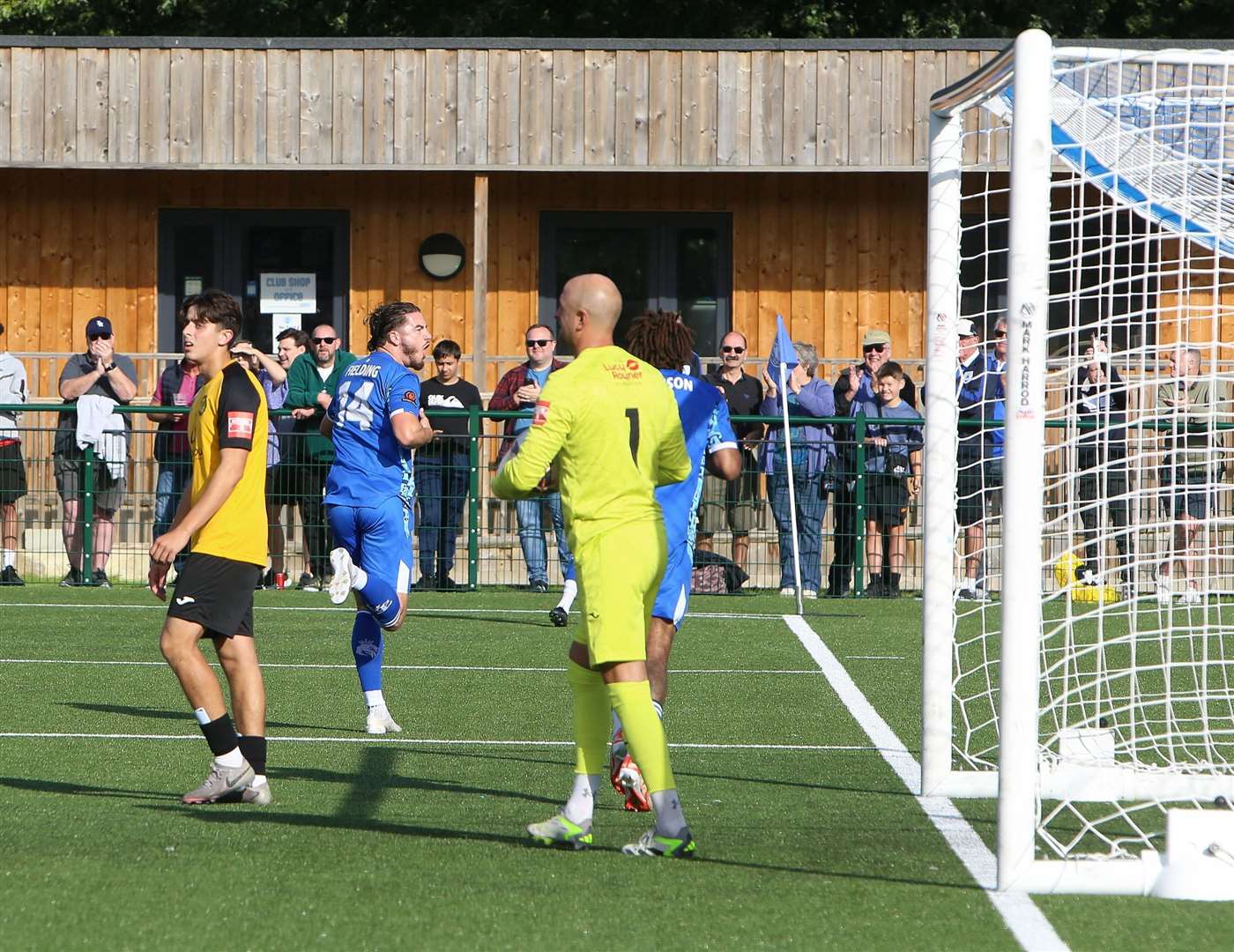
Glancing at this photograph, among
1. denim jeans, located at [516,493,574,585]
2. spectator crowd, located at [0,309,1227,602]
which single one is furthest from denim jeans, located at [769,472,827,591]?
denim jeans, located at [516,493,574,585]

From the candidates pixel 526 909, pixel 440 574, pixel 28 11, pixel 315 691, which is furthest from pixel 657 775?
pixel 28 11

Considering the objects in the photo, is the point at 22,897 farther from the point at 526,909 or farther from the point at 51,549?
the point at 51,549

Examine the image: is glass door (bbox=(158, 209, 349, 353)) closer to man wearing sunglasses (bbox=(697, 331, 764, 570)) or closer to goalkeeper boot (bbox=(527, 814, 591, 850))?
man wearing sunglasses (bbox=(697, 331, 764, 570))

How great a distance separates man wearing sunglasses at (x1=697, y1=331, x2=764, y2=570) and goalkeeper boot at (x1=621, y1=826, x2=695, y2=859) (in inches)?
386

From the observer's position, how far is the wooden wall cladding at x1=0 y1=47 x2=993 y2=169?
2003 cm

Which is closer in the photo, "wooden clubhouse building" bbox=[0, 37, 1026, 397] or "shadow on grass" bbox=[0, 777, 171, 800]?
"shadow on grass" bbox=[0, 777, 171, 800]

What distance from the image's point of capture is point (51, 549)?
1688cm

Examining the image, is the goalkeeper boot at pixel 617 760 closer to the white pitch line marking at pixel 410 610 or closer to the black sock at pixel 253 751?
the black sock at pixel 253 751

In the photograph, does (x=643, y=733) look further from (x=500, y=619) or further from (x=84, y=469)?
(x=84, y=469)

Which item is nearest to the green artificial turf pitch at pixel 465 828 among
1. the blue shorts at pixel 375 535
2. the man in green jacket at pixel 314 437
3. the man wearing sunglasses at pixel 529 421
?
the blue shorts at pixel 375 535

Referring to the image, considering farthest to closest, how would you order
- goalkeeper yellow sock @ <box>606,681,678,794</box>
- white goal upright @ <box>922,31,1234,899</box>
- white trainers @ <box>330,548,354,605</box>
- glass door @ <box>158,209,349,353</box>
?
glass door @ <box>158,209,349,353</box>, white trainers @ <box>330,548,354,605</box>, goalkeeper yellow sock @ <box>606,681,678,794</box>, white goal upright @ <box>922,31,1234,899</box>

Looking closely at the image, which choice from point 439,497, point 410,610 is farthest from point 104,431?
point 410,610

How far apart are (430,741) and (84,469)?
854 centimetres

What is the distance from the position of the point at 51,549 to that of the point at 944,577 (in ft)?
37.3
